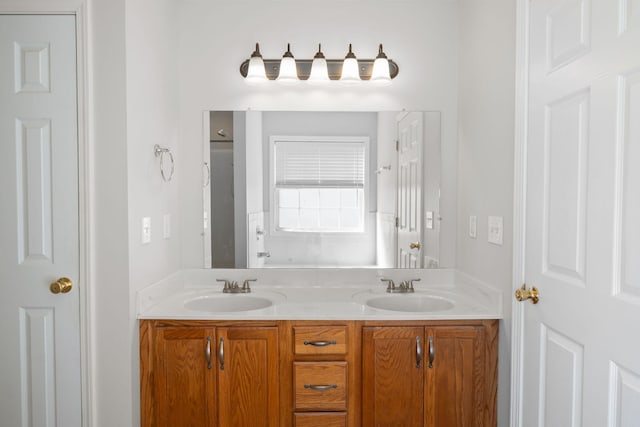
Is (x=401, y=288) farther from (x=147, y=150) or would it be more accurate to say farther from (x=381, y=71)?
(x=147, y=150)

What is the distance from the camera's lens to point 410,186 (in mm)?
2445

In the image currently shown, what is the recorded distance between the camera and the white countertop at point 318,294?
194 cm

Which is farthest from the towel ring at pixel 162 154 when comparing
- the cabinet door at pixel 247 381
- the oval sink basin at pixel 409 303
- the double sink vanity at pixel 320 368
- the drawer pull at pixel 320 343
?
the oval sink basin at pixel 409 303

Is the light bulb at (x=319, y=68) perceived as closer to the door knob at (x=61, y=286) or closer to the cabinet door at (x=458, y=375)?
the cabinet door at (x=458, y=375)

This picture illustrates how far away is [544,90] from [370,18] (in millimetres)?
1218

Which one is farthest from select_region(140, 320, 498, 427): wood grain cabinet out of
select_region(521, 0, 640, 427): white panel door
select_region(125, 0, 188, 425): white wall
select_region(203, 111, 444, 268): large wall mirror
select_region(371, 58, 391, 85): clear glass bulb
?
select_region(371, 58, 391, 85): clear glass bulb

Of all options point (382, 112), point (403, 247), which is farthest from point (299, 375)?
point (382, 112)

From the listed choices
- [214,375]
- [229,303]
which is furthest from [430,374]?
[229,303]

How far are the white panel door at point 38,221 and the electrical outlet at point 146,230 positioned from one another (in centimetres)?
27

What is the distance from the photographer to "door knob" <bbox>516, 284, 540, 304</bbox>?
161cm

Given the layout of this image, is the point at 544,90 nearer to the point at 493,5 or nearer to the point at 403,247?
the point at 493,5

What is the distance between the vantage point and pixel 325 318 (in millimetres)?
1939

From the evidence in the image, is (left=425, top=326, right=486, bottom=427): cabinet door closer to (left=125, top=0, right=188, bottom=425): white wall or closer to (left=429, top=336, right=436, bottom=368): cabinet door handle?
(left=429, top=336, right=436, bottom=368): cabinet door handle

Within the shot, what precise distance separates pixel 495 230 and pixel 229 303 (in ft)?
4.54
